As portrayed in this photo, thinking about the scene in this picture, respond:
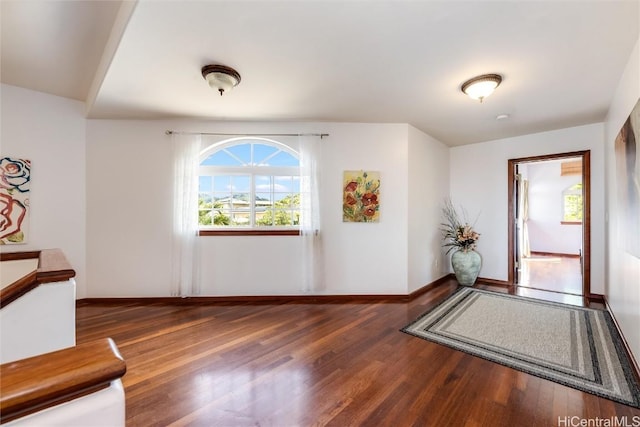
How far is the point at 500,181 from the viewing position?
4227 millimetres

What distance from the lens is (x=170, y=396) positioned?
65.4 inches

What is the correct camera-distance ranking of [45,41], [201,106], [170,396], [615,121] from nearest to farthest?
[170,396] → [45,41] → [615,121] → [201,106]

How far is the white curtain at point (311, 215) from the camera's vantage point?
3.36 m

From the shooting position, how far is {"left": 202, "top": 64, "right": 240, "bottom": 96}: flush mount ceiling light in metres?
Answer: 2.13

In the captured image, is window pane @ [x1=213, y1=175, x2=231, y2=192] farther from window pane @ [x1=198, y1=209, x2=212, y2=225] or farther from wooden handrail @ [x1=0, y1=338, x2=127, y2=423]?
wooden handrail @ [x1=0, y1=338, x2=127, y2=423]

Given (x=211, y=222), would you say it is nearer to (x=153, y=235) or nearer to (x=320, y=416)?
(x=153, y=235)

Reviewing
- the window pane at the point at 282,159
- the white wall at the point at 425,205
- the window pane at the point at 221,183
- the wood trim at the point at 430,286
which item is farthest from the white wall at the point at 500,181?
the window pane at the point at 221,183

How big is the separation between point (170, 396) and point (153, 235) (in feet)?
7.35

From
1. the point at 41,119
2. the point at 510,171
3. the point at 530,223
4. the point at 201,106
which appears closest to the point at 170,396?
the point at 201,106

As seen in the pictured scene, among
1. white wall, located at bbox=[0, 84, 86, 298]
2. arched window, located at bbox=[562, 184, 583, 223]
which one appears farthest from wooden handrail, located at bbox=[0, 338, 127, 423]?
arched window, located at bbox=[562, 184, 583, 223]

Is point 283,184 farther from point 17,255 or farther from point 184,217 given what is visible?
point 17,255

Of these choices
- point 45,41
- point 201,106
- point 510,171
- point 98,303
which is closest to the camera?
point 45,41

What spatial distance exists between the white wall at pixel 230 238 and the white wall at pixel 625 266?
192cm

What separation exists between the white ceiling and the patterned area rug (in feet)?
7.64
